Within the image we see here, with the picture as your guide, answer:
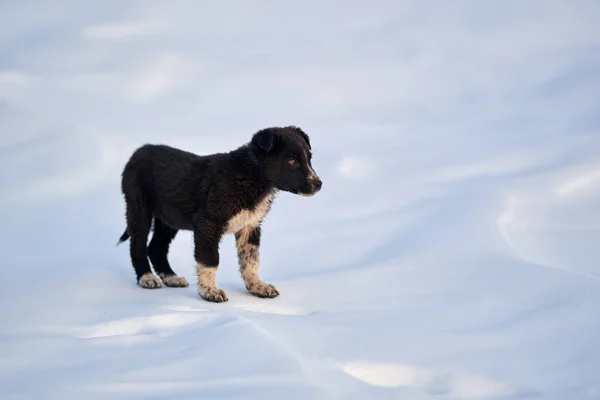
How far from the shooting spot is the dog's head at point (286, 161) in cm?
887

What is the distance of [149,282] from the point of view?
9711 mm

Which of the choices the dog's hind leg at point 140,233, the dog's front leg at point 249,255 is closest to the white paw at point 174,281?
the dog's hind leg at point 140,233

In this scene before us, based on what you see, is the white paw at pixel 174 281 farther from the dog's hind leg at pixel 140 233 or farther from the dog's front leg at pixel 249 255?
the dog's front leg at pixel 249 255

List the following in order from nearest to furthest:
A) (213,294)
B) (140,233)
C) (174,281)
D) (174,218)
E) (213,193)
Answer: (213,294) → (213,193) → (174,218) → (140,233) → (174,281)

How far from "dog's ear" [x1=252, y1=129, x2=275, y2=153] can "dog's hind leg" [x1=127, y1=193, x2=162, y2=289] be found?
182 centimetres

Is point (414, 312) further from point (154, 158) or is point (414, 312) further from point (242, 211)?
point (154, 158)

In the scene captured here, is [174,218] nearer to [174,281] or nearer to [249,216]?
[174,281]

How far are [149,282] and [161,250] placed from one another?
71 cm

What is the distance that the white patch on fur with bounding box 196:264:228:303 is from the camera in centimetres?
883

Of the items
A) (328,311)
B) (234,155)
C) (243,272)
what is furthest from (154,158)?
(328,311)

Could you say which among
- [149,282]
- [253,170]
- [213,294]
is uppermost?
Answer: [253,170]

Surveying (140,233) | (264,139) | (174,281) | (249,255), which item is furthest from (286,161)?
(174,281)

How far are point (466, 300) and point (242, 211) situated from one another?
262 cm

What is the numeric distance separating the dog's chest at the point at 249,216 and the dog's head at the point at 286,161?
0.28m
